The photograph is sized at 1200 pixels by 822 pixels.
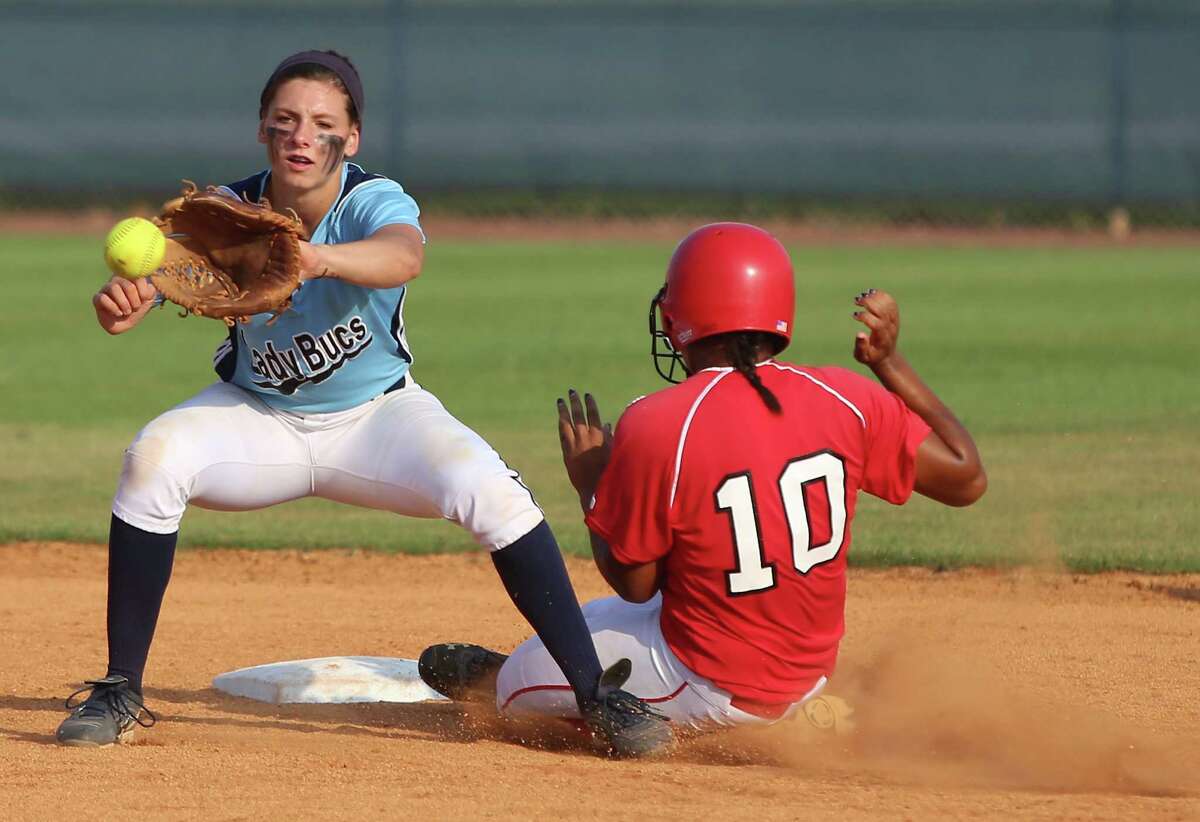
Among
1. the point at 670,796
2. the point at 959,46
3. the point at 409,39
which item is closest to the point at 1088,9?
the point at 959,46

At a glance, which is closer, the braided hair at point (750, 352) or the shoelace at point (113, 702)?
the braided hair at point (750, 352)

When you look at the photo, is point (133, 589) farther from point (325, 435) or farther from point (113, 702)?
point (325, 435)

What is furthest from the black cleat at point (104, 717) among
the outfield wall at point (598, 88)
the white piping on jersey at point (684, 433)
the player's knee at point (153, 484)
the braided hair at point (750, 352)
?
the outfield wall at point (598, 88)

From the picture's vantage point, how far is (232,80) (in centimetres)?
2189

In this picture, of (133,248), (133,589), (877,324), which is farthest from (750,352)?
(133,589)

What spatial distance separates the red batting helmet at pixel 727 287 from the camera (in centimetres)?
350

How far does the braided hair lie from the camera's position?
3.51 metres

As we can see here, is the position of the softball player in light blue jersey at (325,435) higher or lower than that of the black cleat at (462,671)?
higher

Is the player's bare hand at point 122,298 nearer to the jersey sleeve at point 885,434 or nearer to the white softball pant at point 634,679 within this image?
the white softball pant at point 634,679

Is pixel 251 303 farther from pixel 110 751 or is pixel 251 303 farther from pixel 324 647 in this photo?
pixel 324 647

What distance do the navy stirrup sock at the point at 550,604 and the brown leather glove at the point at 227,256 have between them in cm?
76

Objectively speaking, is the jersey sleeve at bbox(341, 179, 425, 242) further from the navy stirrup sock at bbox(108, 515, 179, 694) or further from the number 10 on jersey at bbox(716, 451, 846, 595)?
the number 10 on jersey at bbox(716, 451, 846, 595)

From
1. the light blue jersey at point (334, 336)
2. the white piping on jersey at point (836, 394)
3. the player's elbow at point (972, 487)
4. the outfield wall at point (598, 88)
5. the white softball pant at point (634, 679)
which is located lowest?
the white softball pant at point (634, 679)

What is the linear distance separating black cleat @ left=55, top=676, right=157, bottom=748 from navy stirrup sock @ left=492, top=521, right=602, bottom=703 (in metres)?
0.89
